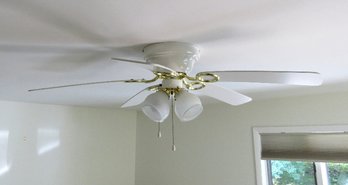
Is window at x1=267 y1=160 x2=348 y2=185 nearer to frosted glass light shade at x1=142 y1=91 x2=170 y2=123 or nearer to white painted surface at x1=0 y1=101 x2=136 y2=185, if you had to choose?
white painted surface at x1=0 y1=101 x2=136 y2=185

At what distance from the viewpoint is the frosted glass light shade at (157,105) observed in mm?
1376

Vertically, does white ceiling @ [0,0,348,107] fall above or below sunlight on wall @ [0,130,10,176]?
above

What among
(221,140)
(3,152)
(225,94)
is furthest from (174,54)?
(3,152)

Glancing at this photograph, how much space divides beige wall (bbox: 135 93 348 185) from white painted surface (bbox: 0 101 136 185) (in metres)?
0.34

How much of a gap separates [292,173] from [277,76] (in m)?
2.14

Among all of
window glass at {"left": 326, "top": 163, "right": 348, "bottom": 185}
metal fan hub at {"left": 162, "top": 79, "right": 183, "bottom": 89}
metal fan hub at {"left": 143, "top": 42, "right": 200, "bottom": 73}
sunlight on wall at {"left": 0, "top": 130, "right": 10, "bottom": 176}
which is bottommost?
window glass at {"left": 326, "top": 163, "right": 348, "bottom": 185}

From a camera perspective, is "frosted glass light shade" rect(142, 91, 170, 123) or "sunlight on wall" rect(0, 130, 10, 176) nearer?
"frosted glass light shade" rect(142, 91, 170, 123)

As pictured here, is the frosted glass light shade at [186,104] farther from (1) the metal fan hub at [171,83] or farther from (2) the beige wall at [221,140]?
(2) the beige wall at [221,140]

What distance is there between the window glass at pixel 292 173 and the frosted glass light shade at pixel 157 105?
213 centimetres

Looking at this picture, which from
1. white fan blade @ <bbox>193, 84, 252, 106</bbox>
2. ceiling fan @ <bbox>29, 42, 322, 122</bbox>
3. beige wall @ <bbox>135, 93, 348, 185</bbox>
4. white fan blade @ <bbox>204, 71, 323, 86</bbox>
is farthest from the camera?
beige wall @ <bbox>135, 93, 348, 185</bbox>

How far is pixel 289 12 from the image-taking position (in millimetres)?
1053

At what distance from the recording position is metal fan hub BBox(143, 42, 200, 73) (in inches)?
53.1

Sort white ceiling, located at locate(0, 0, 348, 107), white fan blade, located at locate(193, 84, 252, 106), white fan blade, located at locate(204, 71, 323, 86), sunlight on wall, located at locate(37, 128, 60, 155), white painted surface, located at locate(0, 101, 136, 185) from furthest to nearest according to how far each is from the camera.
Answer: sunlight on wall, located at locate(37, 128, 60, 155), white painted surface, located at locate(0, 101, 136, 185), white fan blade, located at locate(193, 84, 252, 106), white fan blade, located at locate(204, 71, 323, 86), white ceiling, located at locate(0, 0, 348, 107)

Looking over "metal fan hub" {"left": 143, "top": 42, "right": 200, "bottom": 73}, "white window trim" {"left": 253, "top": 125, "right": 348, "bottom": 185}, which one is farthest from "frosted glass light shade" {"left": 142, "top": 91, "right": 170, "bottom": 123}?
"white window trim" {"left": 253, "top": 125, "right": 348, "bottom": 185}
